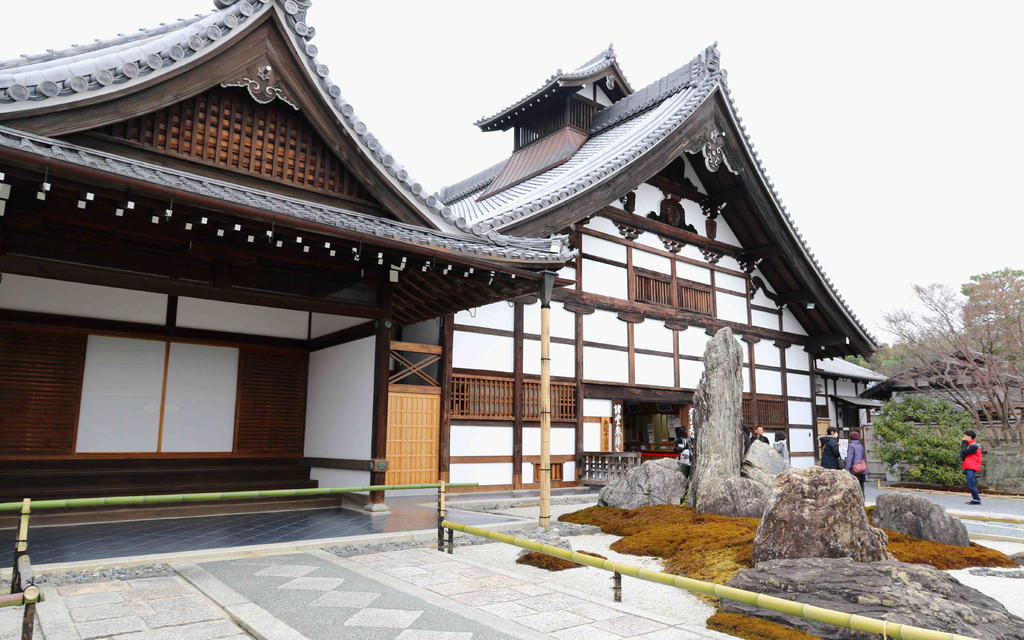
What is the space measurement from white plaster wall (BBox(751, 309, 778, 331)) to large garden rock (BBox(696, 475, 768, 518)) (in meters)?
9.58

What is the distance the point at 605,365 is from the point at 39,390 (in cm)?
978

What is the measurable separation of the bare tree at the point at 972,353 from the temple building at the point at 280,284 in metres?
7.27

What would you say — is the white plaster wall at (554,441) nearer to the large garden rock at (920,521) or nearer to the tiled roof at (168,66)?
the tiled roof at (168,66)

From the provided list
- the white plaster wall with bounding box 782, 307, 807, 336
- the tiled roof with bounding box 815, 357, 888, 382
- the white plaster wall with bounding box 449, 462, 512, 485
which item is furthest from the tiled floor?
the tiled roof with bounding box 815, 357, 888, 382

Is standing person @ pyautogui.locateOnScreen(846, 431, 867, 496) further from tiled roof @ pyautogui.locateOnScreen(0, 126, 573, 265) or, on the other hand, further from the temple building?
tiled roof @ pyautogui.locateOnScreen(0, 126, 573, 265)

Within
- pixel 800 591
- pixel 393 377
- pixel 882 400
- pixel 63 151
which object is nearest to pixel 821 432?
pixel 882 400

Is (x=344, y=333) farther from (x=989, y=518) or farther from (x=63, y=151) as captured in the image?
(x=989, y=518)

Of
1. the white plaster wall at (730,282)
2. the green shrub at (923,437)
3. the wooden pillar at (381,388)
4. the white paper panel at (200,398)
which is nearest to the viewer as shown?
the wooden pillar at (381,388)

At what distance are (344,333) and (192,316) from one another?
2.11 metres

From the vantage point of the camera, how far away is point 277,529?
22.9 feet

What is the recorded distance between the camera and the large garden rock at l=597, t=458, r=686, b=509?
9.28 metres

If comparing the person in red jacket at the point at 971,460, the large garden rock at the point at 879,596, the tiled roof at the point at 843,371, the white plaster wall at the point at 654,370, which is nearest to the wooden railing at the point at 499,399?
the white plaster wall at the point at 654,370

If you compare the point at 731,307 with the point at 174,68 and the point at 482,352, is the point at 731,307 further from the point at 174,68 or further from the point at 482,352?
the point at 174,68

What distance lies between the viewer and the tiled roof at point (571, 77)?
53.4 ft
